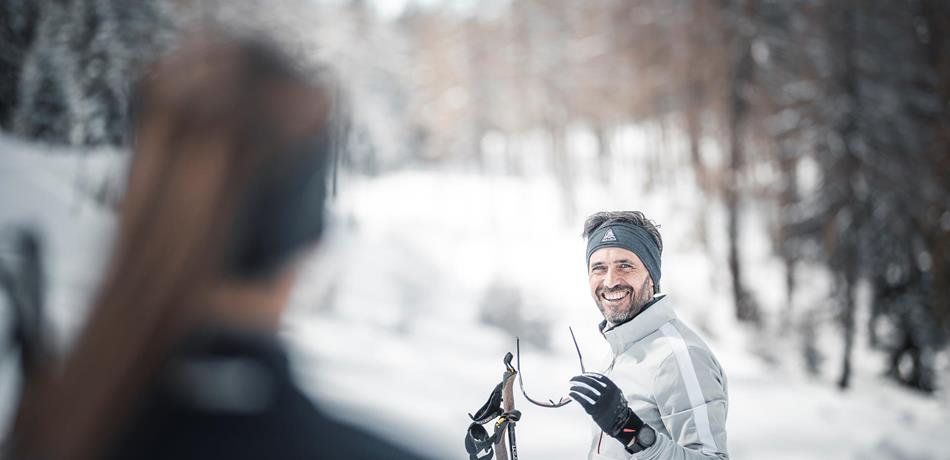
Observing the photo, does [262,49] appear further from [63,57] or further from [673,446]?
[63,57]

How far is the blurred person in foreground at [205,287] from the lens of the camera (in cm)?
66

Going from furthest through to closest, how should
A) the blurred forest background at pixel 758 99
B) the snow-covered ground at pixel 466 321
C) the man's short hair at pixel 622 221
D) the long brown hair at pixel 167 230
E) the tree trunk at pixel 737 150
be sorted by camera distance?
the tree trunk at pixel 737 150, the blurred forest background at pixel 758 99, the snow-covered ground at pixel 466 321, the man's short hair at pixel 622 221, the long brown hair at pixel 167 230

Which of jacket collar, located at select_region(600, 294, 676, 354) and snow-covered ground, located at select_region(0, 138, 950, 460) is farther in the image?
snow-covered ground, located at select_region(0, 138, 950, 460)

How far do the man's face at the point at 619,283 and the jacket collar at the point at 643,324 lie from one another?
0.12ft

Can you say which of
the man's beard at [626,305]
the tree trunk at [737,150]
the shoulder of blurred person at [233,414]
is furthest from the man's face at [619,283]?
the tree trunk at [737,150]

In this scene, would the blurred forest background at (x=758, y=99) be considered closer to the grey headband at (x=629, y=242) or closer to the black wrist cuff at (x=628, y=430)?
the grey headband at (x=629, y=242)

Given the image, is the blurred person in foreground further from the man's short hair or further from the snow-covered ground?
the man's short hair

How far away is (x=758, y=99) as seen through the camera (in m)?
12.7

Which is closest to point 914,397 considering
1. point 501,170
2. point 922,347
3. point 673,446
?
point 922,347

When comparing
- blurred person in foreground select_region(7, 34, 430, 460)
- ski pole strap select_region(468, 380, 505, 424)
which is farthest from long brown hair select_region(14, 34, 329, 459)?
ski pole strap select_region(468, 380, 505, 424)

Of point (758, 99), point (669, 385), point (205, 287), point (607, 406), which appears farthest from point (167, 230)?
point (758, 99)

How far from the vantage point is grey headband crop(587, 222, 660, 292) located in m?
1.84

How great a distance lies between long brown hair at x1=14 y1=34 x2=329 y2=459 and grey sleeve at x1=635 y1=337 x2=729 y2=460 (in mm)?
1353

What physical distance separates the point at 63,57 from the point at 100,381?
380cm
